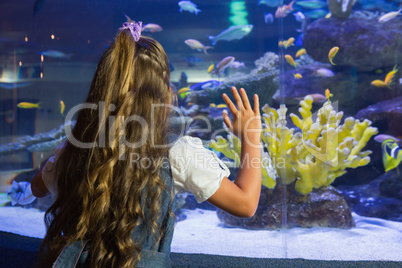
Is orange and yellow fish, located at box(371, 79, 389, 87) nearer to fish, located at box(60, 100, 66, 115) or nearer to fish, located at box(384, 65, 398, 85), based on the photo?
fish, located at box(384, 65, 398, 85)

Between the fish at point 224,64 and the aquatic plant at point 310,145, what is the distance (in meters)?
0.67

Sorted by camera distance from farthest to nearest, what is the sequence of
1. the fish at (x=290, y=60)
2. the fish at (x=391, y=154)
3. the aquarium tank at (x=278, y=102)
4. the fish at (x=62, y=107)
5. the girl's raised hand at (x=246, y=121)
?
the fish at (x=62, y=107) < the fish at (x=290, y=60) < the fish at (x=391, y=154) < the aquarium tank at (x=278, y=102) < the girl's raised hand at (x=246, y=121)

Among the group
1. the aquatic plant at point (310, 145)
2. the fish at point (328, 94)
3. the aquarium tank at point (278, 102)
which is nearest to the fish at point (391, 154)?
the aquarium tank at point (278, 102)

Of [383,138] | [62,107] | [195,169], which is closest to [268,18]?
[383,138]

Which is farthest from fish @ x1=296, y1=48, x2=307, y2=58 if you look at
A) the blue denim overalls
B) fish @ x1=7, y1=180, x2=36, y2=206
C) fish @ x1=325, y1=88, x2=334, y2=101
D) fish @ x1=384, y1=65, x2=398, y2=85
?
fish @ x1=7, y1=180, x2=36, y2=206


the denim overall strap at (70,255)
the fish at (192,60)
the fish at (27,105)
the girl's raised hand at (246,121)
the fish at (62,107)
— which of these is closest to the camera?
the denim overall strap at (70,255)

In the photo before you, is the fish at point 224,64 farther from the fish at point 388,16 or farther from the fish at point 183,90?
the fish at point 388,16

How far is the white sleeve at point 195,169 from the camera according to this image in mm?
1027

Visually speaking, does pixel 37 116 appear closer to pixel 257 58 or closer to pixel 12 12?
pixel 12 12

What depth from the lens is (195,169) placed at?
41.1 inches

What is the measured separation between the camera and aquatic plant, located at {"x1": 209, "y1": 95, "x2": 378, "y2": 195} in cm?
251

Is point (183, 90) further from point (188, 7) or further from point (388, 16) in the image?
point (388, 16)

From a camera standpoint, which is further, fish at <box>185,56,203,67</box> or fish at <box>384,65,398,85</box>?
fish at <box>185,56,203,67</box>

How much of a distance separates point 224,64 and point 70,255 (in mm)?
2419
